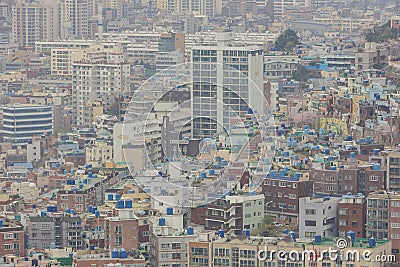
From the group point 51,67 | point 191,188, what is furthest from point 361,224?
point 51,67

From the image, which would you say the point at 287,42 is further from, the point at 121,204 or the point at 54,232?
the point at 121,204

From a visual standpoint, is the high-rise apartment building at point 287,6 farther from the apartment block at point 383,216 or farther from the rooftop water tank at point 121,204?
the apartment block at point 383,216

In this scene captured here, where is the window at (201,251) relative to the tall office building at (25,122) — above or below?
above

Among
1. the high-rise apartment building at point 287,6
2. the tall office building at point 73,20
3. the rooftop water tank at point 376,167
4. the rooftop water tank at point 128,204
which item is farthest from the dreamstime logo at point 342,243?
the high-rise apartment building at point 287,6

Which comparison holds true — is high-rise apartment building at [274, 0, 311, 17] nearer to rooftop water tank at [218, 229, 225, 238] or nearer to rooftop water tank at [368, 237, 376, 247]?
rooftop water tank at [218, 229, 225, 238]

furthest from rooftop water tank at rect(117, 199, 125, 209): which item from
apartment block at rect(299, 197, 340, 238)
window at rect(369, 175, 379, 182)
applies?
window at rect(369, 175, 379, 182)

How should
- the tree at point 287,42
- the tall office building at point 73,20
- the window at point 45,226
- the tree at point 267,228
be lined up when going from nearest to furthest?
the tree at point 267,228, the window at point 45,226, the tree at point 287,42, the tall office building at point 73,20
